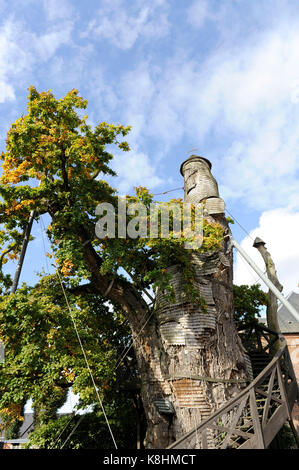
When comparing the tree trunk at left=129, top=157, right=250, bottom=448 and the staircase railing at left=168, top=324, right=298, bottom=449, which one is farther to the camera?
the tree trunk at left=129, top=157, right=250, bottom=448

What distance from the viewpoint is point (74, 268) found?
9.48m

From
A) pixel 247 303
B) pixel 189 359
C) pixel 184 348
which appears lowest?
pixel 189 359

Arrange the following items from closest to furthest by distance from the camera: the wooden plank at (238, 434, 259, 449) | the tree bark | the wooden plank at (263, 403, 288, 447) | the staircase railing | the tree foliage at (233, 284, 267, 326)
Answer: the staircase railing, the wooden plank at (238, 434, 259, 449), the wooden plank at (263, 403, 288, 447), the tree bark, the tree foliage at (233, 284, 267, 326)

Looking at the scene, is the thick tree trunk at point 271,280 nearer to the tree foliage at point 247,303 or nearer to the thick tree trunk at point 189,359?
the tree foliage at point 247,303

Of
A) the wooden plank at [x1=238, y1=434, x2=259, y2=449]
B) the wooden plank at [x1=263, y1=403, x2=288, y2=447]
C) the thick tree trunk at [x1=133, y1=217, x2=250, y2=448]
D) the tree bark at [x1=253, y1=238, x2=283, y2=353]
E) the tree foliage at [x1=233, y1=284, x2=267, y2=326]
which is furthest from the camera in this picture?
the tree foliage at [x1=233, y1=284, x2=267, y2=326]

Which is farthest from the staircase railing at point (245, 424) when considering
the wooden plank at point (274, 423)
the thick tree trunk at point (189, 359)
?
the thick tree trunk at point (189, 359)

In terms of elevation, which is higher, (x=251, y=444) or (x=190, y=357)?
(x=190, y=357)

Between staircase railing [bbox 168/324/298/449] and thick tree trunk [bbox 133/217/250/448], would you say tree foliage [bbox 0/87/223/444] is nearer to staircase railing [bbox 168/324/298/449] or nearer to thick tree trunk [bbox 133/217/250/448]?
thick tree trunk [bbox 133/217/250/448]

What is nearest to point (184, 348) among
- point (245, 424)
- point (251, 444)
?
point (245, 424)

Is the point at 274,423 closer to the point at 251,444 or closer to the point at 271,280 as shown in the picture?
the point at 251,444

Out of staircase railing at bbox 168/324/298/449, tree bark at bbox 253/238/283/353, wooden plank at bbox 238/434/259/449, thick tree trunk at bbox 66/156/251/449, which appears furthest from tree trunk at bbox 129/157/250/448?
tree bark at bbox 253/238/283/353

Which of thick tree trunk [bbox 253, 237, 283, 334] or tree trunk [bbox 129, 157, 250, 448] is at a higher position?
thick tree trunk [bbox 253, 237, 283, 334]

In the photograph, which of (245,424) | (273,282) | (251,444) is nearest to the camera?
(251,444)

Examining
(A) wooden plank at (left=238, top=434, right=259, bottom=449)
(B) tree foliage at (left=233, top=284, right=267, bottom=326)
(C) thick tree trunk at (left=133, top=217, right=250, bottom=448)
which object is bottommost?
(A) wooden plank at (left=238, top=434, right=259, bottom=449)
